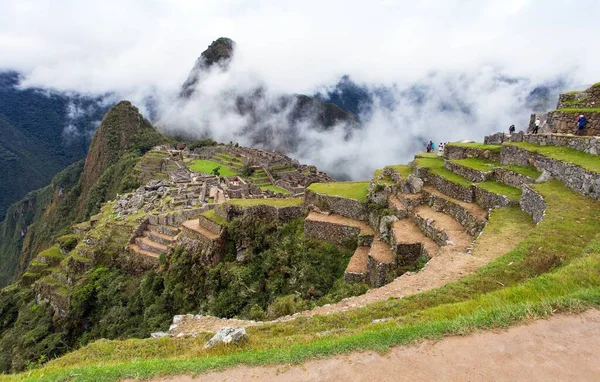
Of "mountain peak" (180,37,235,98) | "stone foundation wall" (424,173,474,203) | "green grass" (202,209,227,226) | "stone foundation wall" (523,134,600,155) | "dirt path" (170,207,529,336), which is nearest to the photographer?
"dirt path" (170,207,529,336)

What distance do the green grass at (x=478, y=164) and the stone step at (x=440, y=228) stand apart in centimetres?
219

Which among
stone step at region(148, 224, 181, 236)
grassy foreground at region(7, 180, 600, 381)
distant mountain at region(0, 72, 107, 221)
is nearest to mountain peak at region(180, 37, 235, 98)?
distant mountain at region(0, 72, 107, 221)

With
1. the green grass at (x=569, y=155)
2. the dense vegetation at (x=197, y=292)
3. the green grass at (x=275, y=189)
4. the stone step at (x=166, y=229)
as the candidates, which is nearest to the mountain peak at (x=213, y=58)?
the green grass at (x=275, y=189)

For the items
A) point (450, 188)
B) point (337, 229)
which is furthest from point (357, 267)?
point (450, 188)

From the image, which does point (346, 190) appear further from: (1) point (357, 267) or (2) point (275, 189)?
(2) point (275, 189)

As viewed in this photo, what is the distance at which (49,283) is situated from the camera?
2736 centimetres

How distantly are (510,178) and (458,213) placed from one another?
2.10 metres

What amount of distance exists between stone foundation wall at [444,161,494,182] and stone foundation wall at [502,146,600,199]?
0.97m

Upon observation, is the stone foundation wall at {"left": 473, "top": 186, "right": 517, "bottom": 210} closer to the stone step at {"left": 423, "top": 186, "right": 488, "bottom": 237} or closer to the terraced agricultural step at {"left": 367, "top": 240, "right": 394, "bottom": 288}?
the stone step at {"left": 423, "top": 186, "right": 488, "bottom": 237}

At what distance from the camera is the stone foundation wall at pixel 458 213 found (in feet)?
33.4

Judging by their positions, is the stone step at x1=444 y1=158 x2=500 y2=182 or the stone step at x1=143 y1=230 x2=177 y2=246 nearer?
the stone step at x1=444 y1=158 x2=500 y2=182

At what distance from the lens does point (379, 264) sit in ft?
36.8

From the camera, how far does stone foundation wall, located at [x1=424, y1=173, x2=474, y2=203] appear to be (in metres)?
11.9

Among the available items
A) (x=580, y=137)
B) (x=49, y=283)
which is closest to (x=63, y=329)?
(x=49, y=283)
